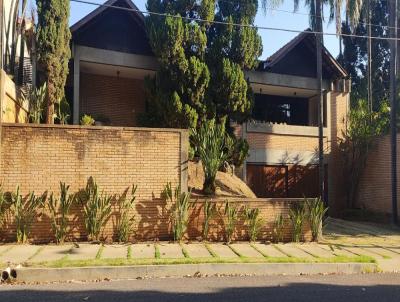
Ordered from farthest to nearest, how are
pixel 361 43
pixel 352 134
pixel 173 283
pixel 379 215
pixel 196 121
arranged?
pixel 361 43
pixel 352 134
pixel 379 215
pixel 196 121
pixel 173 283

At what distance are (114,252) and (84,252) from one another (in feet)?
1.92

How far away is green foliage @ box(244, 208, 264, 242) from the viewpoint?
12289 mm

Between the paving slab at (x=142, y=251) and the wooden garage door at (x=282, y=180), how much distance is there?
912 centimetres

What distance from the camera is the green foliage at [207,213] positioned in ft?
39.7

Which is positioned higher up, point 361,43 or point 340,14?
point 361,43

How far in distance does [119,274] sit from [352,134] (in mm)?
14348

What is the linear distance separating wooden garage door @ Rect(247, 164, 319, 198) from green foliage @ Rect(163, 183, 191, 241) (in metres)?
8.05

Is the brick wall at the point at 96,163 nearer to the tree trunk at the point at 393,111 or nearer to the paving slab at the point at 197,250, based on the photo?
the paving slab at the point at 197,250

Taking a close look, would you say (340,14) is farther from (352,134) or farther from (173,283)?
(173,283)

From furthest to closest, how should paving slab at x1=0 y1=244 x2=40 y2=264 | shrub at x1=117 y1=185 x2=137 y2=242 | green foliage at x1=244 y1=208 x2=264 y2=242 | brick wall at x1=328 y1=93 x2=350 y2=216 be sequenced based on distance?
brick wall at x1=328 y1=93 x2=350 y2=216 < green foliage at x1=244 y1=208 x2=264 y2=242 < shrub at x1=117 y1=185 x2=137 y2=242 < paving slab at x1=0 y1=244 x2=40 y2=264

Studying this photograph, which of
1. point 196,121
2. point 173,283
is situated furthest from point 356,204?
point 173,283

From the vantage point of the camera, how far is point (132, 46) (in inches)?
691

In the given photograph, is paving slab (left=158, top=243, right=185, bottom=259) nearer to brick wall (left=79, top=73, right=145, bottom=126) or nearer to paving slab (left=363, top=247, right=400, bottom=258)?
paving slab (left=363, top=247, right=400, bottom=258)

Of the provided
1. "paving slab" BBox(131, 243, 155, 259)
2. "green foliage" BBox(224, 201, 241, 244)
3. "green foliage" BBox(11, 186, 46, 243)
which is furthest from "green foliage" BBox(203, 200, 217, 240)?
"green foliage" BBox(11, 186, 46, 243)
